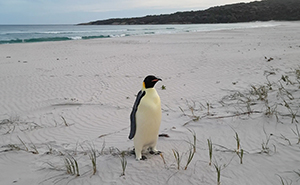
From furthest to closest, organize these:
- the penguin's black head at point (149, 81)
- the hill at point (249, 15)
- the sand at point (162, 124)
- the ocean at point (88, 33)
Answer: the hill at point (249, 15) < the ocean at point (88, 33) < the penguin's black head at point (149, 81) < the sand at point (162, 124)

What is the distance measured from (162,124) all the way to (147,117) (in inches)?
63.2

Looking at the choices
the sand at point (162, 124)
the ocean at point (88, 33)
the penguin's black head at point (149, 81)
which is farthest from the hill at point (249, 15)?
the penguin's black head at point (149, 81)

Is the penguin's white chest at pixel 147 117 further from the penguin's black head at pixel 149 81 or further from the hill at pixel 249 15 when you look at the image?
the hill at pixel 249 15

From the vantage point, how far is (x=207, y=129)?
3.90m

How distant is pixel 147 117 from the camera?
2.96 meters

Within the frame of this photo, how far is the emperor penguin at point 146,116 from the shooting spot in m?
2.94

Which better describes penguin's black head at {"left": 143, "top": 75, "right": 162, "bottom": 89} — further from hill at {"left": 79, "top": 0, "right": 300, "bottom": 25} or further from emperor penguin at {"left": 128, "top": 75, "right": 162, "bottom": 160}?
hill at {"left": 79, "top": 0, "right": 300, "bottom": 25}

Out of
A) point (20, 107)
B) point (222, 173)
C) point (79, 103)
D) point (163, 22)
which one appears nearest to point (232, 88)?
point (79, 103)

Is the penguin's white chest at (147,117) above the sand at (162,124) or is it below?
above

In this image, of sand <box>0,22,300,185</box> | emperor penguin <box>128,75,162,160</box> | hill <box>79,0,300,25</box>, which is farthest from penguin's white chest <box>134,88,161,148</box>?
hill <box>79,0,300,25</box>

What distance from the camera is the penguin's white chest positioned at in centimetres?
295

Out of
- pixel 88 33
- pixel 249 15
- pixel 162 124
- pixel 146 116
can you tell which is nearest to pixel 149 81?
pixel 146 116

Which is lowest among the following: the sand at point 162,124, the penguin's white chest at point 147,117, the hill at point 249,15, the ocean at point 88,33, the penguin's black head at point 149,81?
the sand at point 162,124

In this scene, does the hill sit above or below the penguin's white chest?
above
